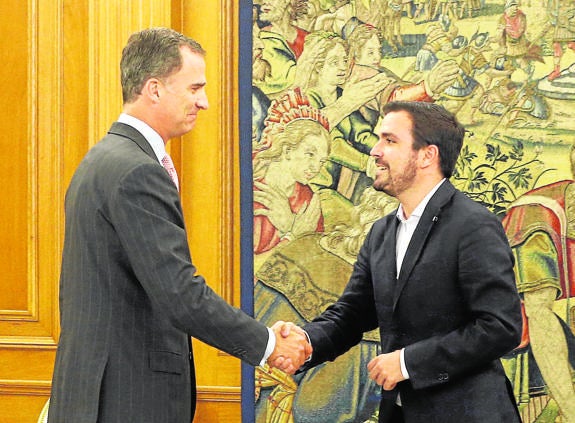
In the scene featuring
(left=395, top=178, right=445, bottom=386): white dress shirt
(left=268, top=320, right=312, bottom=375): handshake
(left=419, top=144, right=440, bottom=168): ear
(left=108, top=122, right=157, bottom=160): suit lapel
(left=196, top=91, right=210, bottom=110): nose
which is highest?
(left=196, top=91, right=210, bottom=110): nose

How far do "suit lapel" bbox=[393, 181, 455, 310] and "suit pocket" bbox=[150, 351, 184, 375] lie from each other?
699 mm

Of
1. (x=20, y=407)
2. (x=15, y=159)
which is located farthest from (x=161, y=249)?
(x=20, y=407)

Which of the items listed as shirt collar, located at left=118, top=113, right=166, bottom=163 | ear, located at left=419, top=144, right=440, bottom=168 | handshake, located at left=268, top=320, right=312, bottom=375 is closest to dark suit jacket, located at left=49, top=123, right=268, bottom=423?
shirt collar, located at left=118, top=113, right=166, bottom=163

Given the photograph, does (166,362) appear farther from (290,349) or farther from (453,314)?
(453,314)

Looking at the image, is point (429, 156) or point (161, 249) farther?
point (429, 156)

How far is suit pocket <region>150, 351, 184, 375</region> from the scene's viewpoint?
2547 millimetres

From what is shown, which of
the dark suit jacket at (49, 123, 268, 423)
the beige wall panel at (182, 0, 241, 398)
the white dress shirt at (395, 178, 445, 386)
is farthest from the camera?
the beige wall panel at (182, 0, 241, 398)

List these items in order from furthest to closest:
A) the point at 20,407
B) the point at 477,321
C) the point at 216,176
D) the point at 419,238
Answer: the point at 20,407
the point at 216,176
the point at 419,238
the point at 477,321

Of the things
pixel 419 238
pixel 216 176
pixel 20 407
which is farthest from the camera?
pixel 20 407

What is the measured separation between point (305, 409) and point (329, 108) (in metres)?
1.37

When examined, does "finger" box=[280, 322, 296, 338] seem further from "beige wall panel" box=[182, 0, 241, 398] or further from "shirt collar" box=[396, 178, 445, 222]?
"beige wall panel" box=[182, 0, 241, 398]

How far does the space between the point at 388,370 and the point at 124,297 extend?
0.82m

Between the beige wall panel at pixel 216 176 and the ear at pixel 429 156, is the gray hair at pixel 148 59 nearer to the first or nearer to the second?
the ear at pixel 429 156

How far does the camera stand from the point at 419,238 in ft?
9.24
